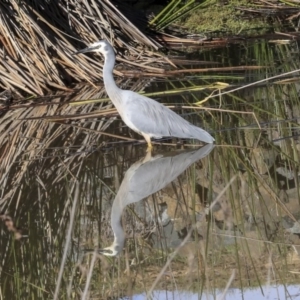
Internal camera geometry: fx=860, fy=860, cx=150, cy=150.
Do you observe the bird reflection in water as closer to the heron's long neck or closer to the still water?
the still water

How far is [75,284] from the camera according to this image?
146 inches

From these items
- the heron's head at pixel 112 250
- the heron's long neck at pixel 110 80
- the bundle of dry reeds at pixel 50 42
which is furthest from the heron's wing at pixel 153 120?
the bundle of dry reeds at pixel 50 42

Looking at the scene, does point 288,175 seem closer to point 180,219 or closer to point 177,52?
point 180,219

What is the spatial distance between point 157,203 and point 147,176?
0.58 m

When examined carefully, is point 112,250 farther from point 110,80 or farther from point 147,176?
point 110,80

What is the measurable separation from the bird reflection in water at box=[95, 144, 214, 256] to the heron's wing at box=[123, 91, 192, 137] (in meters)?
0.16

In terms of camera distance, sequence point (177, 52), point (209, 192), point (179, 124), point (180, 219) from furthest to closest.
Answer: point (177, 52), point (179, 124), point (209, 192), point (180, 219)

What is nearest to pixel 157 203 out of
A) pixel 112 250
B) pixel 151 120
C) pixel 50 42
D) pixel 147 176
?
pixel 147 176

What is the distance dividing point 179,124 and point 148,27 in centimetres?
494

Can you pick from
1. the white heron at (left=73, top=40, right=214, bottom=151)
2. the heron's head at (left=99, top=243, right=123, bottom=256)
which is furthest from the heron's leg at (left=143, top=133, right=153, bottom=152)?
the heron's head at (left=99, top=243, right=123, bottom=256)

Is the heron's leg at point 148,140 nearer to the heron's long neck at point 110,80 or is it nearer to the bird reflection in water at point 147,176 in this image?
the bird reflection in water at point 147,176

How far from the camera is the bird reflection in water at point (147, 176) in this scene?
15.5 ft

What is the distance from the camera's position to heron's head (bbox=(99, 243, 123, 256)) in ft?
13.2

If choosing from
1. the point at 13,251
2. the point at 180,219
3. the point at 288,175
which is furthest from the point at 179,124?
the point at 13,251
